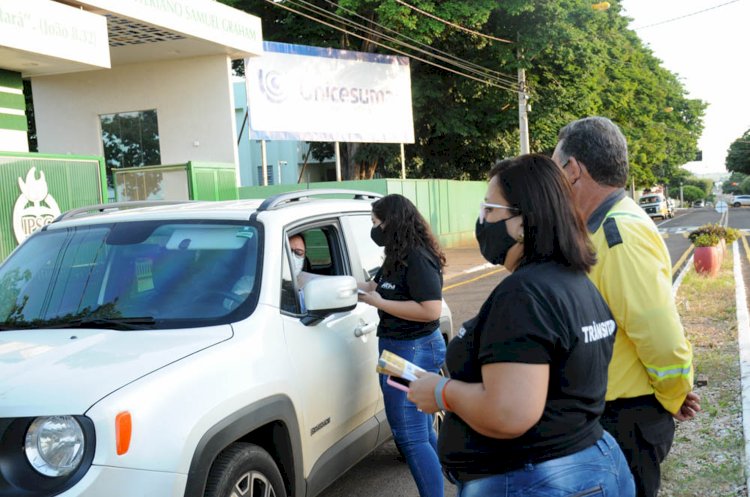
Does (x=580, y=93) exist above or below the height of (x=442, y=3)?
below

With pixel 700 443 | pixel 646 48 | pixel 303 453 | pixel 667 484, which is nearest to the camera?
pixel 303 453

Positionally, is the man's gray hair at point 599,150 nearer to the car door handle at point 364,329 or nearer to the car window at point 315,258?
the car window at point 315,258

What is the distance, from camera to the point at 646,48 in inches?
2356

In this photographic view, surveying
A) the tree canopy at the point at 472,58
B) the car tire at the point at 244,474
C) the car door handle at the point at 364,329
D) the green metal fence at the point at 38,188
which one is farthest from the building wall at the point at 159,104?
the car tire at the point at 244,474

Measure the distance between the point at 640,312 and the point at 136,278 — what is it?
230cm

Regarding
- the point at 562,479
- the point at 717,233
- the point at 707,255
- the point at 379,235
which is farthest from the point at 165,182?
the point at 562,479

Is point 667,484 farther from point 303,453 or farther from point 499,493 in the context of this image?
point 499,493

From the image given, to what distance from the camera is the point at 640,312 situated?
8.03 feet

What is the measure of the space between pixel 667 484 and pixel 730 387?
2243 millimetres

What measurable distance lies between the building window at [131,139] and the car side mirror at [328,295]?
59.4 feet

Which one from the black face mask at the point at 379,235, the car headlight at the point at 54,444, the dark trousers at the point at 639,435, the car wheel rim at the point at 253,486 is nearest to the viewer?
the car headlight at the point at 54,444

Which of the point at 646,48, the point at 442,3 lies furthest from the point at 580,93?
the point at 646,48

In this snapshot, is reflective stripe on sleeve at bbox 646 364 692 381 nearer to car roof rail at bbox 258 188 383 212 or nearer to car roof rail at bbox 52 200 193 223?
car roof rail at bbox 258 188 383 212

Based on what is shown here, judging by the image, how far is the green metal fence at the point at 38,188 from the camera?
12625 millimetres
